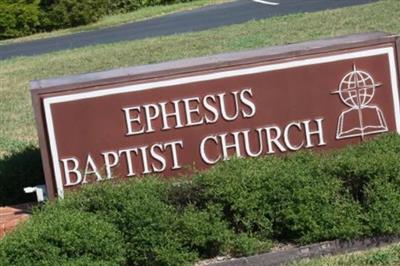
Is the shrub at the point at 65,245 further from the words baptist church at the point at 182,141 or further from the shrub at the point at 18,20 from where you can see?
the shrub at the point at 18,20

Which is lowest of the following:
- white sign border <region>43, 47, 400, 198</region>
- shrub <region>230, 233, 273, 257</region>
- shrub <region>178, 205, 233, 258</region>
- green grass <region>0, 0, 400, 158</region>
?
shrub <region>230, 233, 273, 257</region>

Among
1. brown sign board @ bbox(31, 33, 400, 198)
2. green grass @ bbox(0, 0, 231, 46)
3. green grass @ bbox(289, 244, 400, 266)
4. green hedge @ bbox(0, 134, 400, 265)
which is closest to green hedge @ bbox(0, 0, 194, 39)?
green grass @ bbox(0, 0, 231, 46)

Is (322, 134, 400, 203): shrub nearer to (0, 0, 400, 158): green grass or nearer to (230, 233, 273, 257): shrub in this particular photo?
(230, 233, 273, 257): shrub

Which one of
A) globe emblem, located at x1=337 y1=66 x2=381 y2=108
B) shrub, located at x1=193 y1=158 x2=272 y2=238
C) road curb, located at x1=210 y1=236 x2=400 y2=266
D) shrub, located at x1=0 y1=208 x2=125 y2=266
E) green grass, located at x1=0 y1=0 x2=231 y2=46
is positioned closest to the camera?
shrub, located at x1=0 y1=208 x2=125 y2=266

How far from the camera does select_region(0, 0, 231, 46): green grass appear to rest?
96.6ft

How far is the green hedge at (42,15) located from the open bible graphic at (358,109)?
24.0 meters

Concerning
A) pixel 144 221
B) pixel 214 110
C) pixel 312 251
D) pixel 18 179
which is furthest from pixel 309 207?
pixel 18 179

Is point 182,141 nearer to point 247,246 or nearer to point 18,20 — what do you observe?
point 247,246

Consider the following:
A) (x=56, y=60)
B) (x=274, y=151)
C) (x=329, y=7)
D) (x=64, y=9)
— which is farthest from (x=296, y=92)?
(x=64, y=9)

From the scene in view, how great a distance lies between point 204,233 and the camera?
6.40 metres

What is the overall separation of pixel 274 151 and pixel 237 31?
12.1 metres

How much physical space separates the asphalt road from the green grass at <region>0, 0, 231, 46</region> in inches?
47.2

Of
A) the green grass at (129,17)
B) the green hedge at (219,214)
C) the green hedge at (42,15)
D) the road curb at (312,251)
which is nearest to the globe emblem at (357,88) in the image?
the green hedge at (219,214)

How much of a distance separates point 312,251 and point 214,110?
1.44 metres
